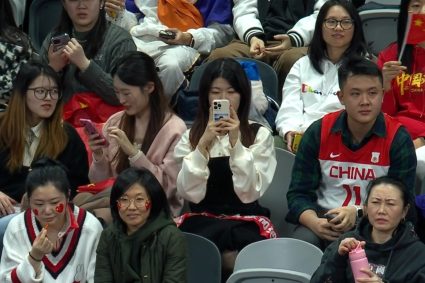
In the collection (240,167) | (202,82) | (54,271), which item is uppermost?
(202,82)

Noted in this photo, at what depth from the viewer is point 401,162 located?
169 inches

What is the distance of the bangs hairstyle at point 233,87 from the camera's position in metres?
4.51

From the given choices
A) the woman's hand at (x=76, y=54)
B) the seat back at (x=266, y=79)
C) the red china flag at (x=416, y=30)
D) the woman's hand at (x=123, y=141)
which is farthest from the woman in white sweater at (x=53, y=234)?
the red china flag at (x=416, y=30)

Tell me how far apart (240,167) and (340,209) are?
443 millimetres

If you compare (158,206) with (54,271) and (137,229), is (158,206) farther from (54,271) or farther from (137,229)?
(54,271)

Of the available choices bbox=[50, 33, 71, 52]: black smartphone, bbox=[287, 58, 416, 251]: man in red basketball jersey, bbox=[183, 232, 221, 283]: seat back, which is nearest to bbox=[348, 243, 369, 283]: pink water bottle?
bbox=[287, 58, 416, 251]: man in red basketball jersey

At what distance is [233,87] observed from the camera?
4.51 m

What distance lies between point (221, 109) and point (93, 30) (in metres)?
1.26

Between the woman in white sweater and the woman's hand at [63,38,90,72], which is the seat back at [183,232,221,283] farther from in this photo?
the woman's hand at [63,38,90,72]

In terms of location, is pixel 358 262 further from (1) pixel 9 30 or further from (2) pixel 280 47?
(1) pixel 9 30

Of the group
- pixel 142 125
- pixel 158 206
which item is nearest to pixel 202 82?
pixel 142 125

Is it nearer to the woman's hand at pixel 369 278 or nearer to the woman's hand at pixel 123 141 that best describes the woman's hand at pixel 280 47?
the woman's hand at pixel 123 141

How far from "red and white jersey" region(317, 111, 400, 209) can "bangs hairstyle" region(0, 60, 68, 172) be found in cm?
119

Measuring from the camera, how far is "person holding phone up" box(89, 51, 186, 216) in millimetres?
4611
